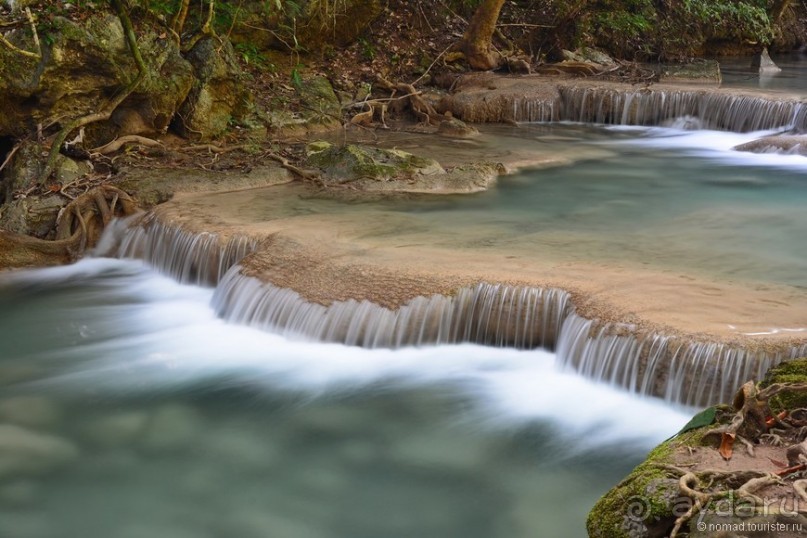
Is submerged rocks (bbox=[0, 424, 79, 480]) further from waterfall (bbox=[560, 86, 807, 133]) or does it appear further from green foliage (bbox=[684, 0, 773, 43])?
green foliage (bbox=[684, 0, 773, 43])

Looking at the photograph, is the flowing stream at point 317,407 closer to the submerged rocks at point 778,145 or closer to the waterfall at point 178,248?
the waterfall at point 178,248

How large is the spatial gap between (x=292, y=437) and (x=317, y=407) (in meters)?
0.41

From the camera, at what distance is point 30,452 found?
564 centimetres

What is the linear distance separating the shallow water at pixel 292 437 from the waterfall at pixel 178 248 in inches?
32.0

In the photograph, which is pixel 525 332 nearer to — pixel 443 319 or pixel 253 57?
pixel 443 319

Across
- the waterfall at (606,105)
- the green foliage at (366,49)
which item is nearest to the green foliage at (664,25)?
the waterfall at (606,105)

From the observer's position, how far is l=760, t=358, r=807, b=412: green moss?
375 cm

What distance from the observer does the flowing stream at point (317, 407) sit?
5023 mm

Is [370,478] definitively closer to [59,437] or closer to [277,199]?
[59,437]

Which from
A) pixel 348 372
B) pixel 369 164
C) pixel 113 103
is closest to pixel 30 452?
pixel 348 372

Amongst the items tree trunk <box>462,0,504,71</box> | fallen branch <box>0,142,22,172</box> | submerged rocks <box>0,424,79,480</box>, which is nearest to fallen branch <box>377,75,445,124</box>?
tree trunk <box>462,0,504,71</box>

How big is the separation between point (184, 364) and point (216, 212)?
8.11 feet

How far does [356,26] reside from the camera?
15398 mm

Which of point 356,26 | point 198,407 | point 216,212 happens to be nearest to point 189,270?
point 216,212
